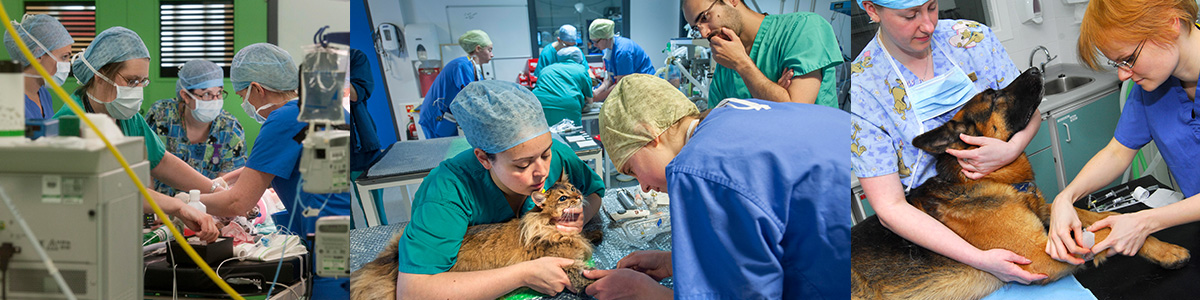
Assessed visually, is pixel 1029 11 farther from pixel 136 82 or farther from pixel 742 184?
pixel 136 82

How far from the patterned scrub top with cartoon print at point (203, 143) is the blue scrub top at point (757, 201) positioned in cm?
101

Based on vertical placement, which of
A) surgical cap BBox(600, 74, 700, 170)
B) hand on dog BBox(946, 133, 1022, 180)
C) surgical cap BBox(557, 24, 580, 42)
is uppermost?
surgical cap BBox(557, 24, 580, 42)

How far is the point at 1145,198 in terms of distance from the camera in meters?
1.35

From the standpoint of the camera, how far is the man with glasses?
1.47 meters

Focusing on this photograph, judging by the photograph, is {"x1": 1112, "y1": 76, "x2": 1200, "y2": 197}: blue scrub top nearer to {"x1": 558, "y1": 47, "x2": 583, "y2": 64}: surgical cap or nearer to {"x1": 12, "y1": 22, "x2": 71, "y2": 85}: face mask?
{"x1": 558, "y1": 47, "x2": 583, "y2": 64}: surgical cap

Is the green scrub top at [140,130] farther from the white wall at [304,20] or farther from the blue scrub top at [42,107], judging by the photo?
the white wall at [304,20]

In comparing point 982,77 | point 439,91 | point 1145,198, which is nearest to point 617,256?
point 439,91

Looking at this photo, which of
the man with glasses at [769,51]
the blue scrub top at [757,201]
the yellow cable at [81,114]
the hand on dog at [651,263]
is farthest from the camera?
the hand on dog at [651,263]

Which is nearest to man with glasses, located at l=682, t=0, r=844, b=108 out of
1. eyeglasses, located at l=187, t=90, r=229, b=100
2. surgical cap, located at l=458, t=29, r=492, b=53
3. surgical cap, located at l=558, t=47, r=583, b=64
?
surgical cap, located at l=558, t=47, r=583, b=64

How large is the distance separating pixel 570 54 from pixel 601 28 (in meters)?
0.10

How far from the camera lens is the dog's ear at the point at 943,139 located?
1.36 metres

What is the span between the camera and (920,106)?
4.47 feet

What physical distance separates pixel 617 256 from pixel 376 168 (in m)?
0.67

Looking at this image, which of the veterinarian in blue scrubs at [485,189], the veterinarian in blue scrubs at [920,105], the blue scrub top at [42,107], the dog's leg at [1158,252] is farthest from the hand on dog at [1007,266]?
the blue scrub top at [42,107]
